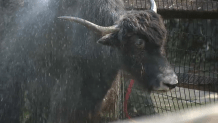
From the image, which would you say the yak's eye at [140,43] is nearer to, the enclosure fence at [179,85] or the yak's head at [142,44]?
the yak's head at [142,44]

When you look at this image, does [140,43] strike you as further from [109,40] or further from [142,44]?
[109,40]

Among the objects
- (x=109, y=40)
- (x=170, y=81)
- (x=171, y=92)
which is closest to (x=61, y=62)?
(x=109, y=40)

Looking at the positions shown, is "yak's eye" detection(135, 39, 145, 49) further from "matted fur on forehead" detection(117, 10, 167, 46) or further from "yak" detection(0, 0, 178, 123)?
"yak" detection(0, 0, 178, 123)

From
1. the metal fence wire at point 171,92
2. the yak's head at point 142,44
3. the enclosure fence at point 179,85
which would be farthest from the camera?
the enclosure fence at point 179,85

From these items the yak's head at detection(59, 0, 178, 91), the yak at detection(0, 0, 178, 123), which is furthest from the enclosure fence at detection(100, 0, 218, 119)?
the yak's head at detection(59, 0, 178, 91)

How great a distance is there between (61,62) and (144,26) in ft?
4.20

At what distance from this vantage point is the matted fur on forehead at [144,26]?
142 inches

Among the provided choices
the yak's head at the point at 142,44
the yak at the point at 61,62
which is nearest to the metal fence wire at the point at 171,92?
the yak at the point at 61,62

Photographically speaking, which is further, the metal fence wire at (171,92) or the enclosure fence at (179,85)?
the enclosure fence at (179,85)

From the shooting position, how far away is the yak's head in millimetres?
3566

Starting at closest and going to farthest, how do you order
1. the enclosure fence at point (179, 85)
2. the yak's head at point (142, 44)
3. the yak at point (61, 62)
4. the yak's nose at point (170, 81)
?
the yak's nose at point (170, 81)
the yak's head at point (142, 44)
the yak at point (61, 62)
the enclosure fence at point (179, 85)

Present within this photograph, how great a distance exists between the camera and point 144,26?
366cm

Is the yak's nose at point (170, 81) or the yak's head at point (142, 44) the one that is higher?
the yak's head at point (142, 44)

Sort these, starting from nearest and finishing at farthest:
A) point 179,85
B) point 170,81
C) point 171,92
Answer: point 170,81 → point 179,85 → point 171,92
